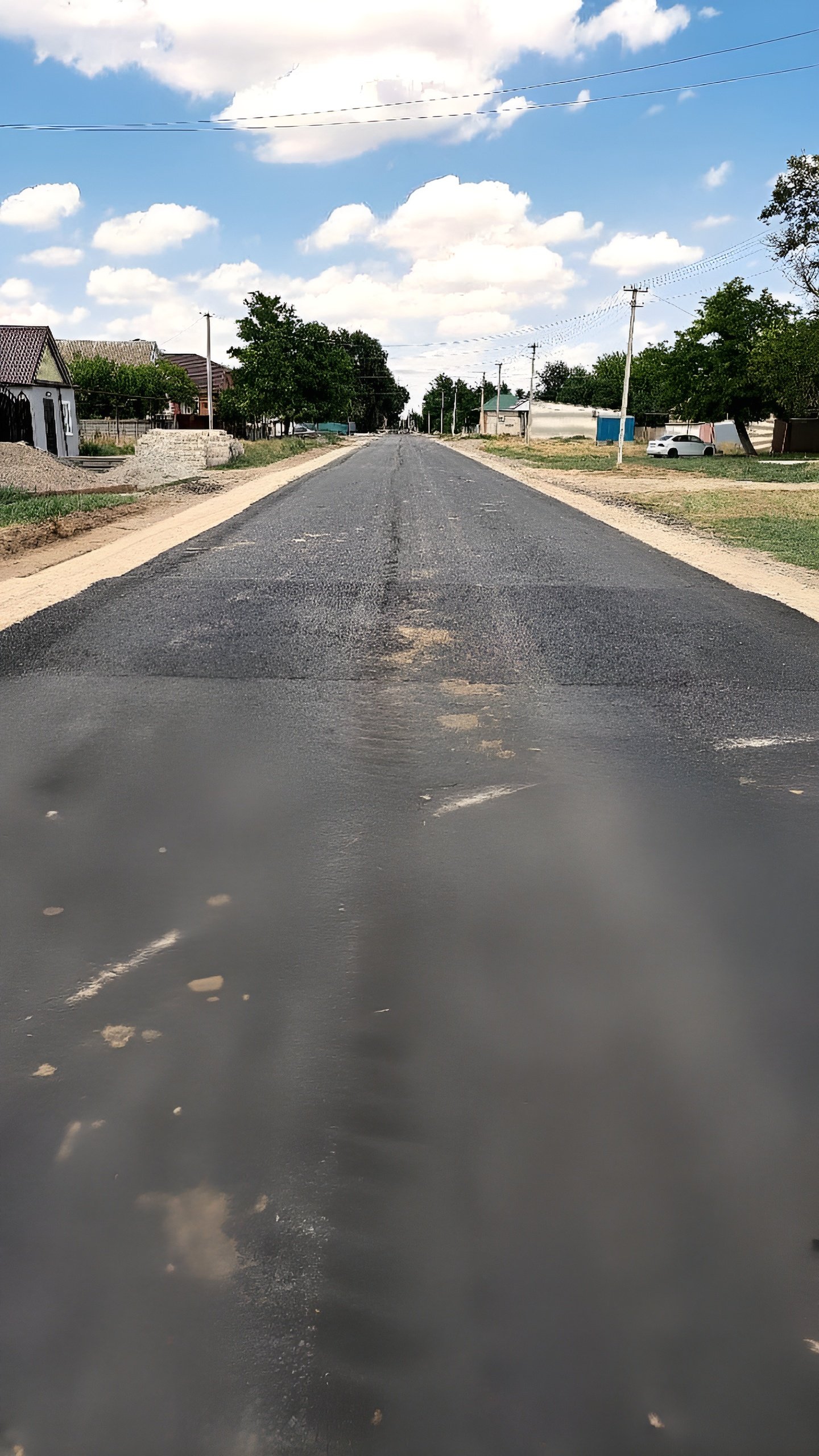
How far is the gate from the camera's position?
1282 inches

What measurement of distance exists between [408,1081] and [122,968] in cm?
103

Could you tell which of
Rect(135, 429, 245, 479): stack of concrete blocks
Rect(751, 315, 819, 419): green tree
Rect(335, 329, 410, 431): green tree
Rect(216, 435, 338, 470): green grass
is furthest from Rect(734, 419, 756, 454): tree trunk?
Rect(335, 329, 410, 431): green tree

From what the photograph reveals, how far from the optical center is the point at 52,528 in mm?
13938

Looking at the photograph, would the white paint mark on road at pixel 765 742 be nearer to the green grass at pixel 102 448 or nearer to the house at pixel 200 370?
the green grass at pixel 102 448

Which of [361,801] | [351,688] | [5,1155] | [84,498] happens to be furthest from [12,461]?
[5,1155]

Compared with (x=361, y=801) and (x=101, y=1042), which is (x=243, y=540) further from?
(x=101, y=1042)

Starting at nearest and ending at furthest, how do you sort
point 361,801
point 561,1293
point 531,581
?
1. point 561,1293
2. point 361,801
3. point 531,581

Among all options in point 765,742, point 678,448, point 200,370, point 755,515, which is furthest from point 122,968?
point 200,370

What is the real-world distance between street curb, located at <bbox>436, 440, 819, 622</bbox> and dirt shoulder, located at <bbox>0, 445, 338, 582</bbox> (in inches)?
298

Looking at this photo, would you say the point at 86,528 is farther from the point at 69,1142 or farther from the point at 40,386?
the point at 40,386

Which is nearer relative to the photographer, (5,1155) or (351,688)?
(5,1155)

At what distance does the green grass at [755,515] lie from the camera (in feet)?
43.1

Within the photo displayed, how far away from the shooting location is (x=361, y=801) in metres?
4.25

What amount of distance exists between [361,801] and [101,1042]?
1.84m
